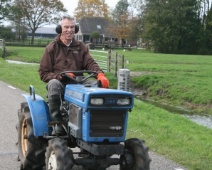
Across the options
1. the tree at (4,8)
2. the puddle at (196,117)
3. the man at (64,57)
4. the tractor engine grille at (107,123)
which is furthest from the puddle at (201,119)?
the tree at (4,8)

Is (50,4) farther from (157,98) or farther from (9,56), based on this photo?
Result: (157,98)

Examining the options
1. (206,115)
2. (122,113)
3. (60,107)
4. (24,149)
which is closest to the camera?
(122,113)

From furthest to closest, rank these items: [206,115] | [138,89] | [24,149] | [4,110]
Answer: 1. [138,89]
2. [206,115]
3. [4,110]
4. [24,149]

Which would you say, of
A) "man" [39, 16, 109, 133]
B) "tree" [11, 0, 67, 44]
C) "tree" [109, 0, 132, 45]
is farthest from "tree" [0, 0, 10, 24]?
"man" [39, 16, 109, 133]

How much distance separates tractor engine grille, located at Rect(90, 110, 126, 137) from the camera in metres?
5.31

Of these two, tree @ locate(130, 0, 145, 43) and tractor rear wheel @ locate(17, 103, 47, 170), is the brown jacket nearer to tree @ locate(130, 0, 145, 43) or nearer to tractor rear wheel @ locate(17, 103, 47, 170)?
tractor rear wheel @ locate(17, 103, 47, 170)

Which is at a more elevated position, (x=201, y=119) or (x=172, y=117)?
(x=172, y=117)

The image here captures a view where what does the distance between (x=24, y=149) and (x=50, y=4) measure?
7671 cm

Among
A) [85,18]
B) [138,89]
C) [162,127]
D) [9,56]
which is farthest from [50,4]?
[162,127]

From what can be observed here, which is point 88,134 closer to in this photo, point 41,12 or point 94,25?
point 41,12

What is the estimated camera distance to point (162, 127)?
10359mm

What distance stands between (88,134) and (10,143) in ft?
10.5

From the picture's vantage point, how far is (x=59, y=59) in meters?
6.14

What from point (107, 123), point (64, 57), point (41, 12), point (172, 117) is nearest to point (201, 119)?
point (172, 117)
